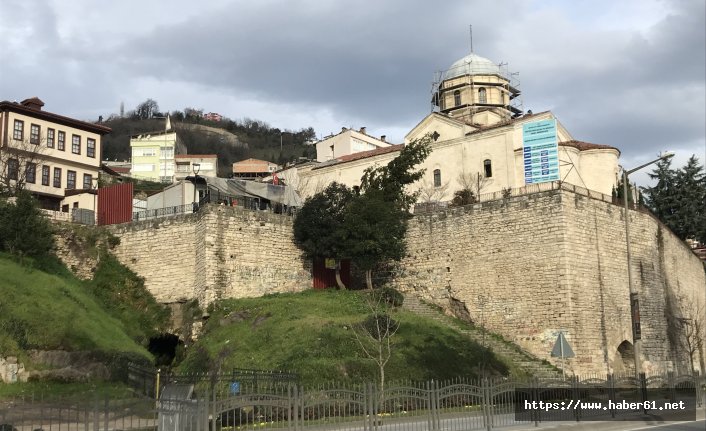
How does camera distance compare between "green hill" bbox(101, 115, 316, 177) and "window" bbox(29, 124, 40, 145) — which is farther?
"green hill" bbox(101, 115, 316, 177)

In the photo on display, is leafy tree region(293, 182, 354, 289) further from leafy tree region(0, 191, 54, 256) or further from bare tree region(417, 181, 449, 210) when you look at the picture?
leafy tree region(0, 191, 54, 256)

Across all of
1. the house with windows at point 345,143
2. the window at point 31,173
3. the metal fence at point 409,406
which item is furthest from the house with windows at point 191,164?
the metal fence at point 409,406

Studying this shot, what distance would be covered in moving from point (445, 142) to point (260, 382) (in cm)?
2890

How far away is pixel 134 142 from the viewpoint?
97.7 meters

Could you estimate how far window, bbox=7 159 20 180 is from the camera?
140 ft

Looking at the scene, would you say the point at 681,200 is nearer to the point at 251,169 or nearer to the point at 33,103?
the point at 33,103

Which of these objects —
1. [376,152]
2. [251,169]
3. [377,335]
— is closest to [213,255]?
[377,335]

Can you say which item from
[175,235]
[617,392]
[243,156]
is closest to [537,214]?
[617,392]

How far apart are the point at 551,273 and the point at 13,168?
33.1 metres

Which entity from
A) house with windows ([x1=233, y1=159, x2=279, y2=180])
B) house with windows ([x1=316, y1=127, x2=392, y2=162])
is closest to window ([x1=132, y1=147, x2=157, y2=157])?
house with windows ([x1=233, y1=159, x2=279, y2=180])

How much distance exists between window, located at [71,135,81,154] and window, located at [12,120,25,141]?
3555 mm

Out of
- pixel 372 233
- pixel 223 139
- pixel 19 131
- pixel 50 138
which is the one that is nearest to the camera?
pixel 372 233

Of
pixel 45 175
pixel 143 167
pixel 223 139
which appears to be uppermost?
pixel 223 139

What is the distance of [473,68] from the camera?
5309 cm
